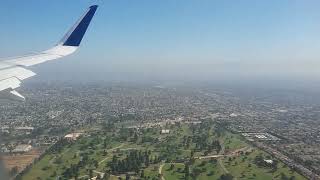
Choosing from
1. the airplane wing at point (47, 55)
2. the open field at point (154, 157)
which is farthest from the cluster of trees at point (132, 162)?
the airplane wing at point (47, 55)

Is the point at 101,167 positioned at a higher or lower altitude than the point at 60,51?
lower

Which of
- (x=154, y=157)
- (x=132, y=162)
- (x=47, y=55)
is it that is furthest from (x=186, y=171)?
(x=47, y=55)

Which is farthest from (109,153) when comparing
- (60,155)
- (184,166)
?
(184,166)

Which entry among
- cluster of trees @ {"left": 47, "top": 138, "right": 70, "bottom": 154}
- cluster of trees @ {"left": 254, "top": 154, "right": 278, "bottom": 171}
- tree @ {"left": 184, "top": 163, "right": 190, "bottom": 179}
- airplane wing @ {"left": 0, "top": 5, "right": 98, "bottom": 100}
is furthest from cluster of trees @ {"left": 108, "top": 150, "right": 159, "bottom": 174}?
airplane wing @ {"left": 0, "top": 5, "right": 98, "bottom": 100}

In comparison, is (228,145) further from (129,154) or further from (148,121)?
(148,121)

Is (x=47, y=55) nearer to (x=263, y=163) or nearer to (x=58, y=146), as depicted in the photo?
Result: (x=263, y=163)
